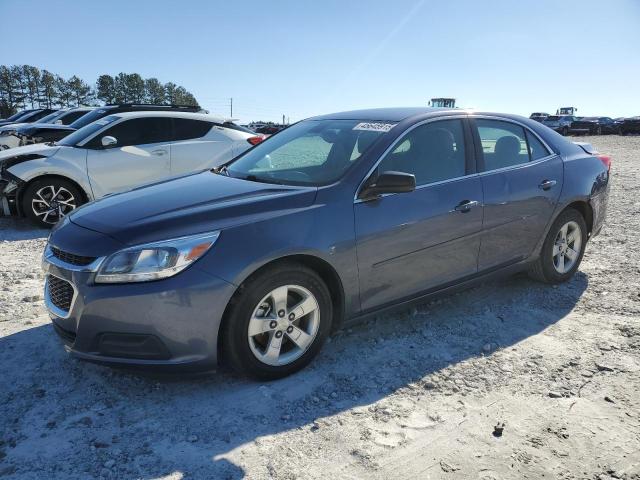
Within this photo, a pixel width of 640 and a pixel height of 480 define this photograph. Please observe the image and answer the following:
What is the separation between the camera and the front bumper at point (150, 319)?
2707 mm

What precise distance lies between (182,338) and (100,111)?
26.6 ft

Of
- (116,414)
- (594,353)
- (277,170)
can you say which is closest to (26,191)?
(277,170)

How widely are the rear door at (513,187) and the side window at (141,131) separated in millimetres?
5200

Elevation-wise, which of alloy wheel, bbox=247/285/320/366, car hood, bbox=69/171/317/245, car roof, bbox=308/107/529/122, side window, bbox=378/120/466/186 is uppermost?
car roof, bbox=308/107/529/122

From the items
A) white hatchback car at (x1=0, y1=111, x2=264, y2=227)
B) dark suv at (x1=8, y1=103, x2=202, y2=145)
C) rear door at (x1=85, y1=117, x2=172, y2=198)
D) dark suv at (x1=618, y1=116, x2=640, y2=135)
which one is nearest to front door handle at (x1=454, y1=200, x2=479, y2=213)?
white hatchback car at (x1=0, y1=111, x2=264, y2=227)

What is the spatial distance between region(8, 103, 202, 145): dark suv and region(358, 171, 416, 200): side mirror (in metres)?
6.14

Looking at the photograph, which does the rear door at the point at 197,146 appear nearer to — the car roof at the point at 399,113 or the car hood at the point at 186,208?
the car roof at the point at 399,113

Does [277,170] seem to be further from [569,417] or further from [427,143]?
[569,417]

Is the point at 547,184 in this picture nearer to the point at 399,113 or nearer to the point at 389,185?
the point at 399,113

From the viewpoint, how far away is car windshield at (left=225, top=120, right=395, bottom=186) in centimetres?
355

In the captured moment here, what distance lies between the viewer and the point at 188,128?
314 inches

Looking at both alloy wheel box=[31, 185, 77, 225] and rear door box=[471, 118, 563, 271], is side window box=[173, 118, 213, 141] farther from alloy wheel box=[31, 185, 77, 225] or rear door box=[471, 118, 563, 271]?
rear door box=[471, 118, 563, 271]

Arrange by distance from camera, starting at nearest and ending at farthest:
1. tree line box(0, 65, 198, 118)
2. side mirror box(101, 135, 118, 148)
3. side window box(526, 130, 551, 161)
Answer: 1. side window box(526, 130, 551, 161)
2. side mirror box(101, 135, 118, 148)
3. tree line box(0, 65, 198, 118)

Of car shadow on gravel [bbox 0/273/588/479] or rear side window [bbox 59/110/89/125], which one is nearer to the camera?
car shadow on gravel [bbox 0/273/588/479]
